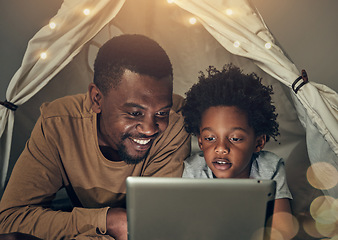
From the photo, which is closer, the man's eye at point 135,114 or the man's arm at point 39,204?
the man's arm at point 39,204

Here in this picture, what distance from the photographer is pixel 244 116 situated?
4.72ft

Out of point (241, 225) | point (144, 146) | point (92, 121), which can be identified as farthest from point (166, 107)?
point (241, 225)

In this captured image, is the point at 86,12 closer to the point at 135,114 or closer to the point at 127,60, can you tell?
the point at 127,60

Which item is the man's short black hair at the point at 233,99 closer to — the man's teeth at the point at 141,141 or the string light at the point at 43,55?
the man's teeth at the point at 141,141

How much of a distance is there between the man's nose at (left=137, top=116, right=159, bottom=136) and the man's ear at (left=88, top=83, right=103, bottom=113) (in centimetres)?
20

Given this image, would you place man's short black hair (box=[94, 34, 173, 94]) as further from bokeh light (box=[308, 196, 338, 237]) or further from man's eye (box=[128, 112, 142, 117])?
bokeh light (box=[308, 196, 338, 237])

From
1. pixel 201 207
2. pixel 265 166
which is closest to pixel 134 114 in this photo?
pixel 265 166

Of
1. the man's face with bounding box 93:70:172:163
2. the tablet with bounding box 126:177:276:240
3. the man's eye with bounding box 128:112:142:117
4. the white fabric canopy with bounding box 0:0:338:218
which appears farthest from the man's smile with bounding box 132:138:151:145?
the tablet with bounding box 126:177:276:240

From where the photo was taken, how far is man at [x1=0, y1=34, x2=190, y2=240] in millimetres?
1400

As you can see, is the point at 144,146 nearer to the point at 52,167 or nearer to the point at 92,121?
the point at 92,121

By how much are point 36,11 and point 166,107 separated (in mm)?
833

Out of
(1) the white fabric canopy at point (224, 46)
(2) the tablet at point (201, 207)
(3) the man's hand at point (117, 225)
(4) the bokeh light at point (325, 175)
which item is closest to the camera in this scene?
(2) the tablet at point (201, 207)

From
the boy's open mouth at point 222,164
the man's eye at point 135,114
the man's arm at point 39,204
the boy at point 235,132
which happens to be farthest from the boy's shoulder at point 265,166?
the man's arm at point 39,204

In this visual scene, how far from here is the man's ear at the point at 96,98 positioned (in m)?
1.50
